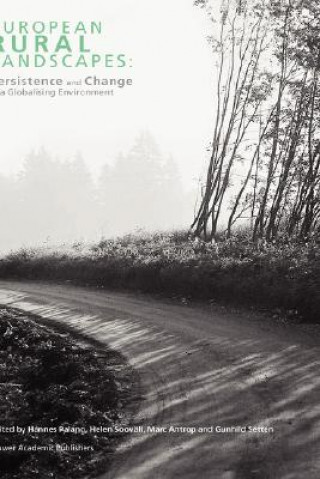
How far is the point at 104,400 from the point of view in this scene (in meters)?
8.15

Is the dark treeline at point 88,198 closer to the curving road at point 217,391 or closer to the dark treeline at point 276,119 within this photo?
the dark treeline at point 276,119

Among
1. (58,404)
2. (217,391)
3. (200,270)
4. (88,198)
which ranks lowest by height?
(58,404)

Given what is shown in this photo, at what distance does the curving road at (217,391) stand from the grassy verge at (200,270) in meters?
1.18

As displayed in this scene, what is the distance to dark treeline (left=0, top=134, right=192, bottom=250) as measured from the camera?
3329 inches

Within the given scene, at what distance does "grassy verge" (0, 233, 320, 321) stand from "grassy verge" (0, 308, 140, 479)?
18.6ft

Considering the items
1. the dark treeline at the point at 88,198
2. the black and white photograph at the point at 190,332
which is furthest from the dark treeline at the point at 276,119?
the dark treeline at the point at 88,198

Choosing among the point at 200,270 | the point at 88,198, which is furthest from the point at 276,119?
the point at 88,198

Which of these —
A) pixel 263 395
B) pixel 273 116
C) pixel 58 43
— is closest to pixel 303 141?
pixel 273 116

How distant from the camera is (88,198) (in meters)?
90.2

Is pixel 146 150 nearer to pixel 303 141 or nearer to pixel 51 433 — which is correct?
pixel 303 141

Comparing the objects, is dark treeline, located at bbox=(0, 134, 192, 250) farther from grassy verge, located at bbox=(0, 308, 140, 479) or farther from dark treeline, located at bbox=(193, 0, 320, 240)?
grassy verge, located at bbox=(0, 308, 140, 479)

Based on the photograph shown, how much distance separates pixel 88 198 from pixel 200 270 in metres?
74.4

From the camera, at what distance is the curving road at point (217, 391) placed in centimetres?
586

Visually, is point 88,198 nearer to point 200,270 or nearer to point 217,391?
point 200,270
